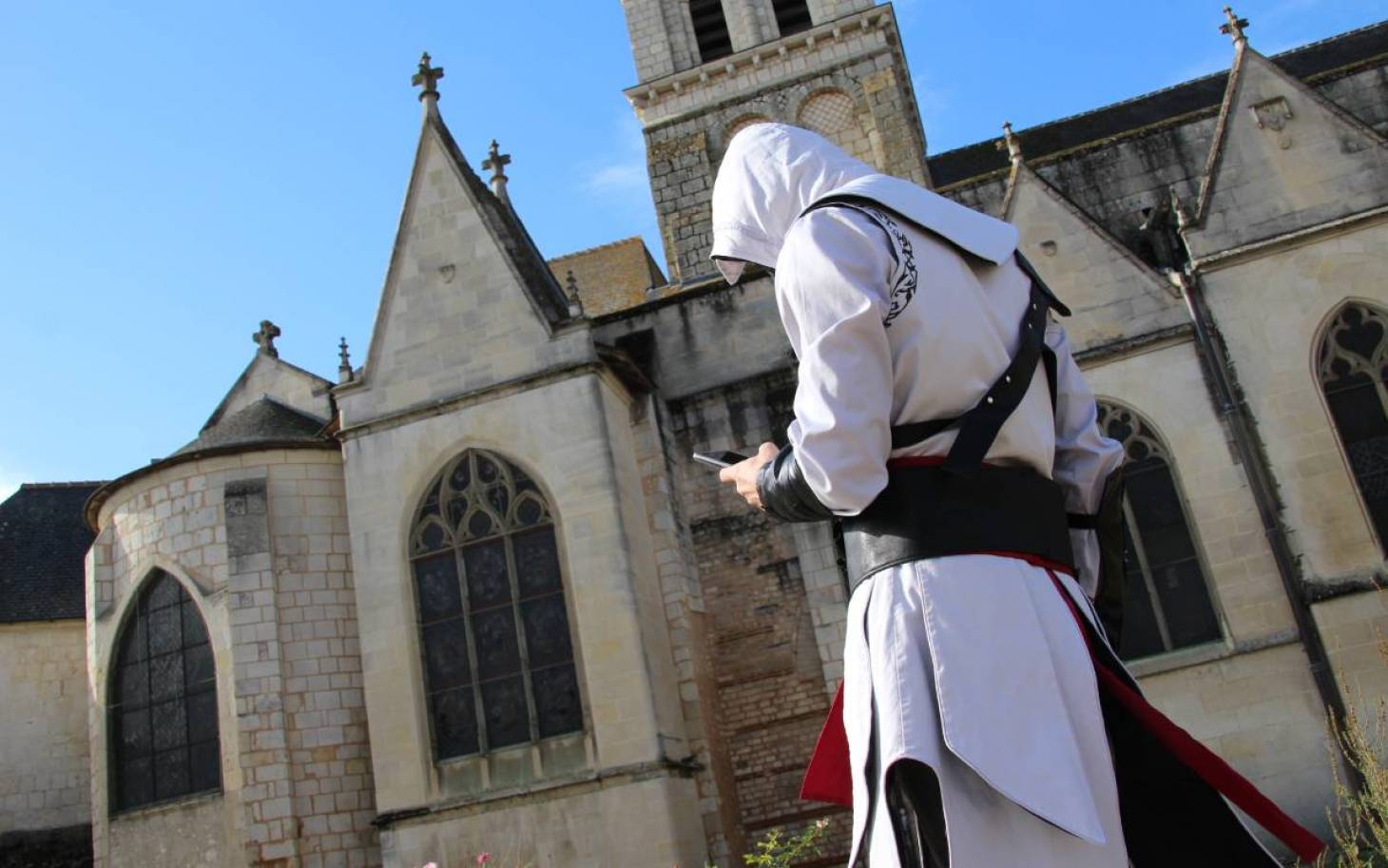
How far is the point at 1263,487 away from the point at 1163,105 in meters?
13.6

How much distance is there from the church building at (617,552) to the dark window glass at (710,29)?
13.3 meters

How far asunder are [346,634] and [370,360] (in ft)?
10.2

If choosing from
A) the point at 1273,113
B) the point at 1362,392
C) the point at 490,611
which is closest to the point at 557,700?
the point at 490,611

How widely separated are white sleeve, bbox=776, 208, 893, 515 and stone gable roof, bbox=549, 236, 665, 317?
27103 mm

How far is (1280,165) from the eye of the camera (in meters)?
14.4

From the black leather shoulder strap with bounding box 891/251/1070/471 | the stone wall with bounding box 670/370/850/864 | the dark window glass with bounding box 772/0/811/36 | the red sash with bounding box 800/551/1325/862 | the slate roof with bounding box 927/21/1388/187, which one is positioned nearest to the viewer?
the red sash with bounding box 800/551/1325/862

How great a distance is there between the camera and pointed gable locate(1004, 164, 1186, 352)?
14273 millimetres

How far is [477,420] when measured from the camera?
1401 cm

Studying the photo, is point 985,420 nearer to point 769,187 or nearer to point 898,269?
point 898,269

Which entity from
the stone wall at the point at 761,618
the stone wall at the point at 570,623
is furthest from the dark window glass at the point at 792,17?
the stone wall at the point at 570,623

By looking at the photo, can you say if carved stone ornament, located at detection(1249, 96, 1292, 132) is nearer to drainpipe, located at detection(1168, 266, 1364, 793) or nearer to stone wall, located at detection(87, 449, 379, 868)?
drainpipe, located at detection(1168, 266, 1364, 793)

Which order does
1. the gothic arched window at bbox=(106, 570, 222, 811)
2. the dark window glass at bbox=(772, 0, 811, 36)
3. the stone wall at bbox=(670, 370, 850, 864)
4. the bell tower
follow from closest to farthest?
1. the stone wall at bbox=(670, 370, 850, 864)
2. the gothic arched window at bbox=(106, 570, 222, 811)
3. the bell tower
4. the dark window glass at bbox=(772, 0, 811, 36)

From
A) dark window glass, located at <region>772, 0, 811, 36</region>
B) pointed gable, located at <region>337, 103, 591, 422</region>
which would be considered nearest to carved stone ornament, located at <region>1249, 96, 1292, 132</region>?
pointed gable, located at <region>337, 103, 591, 422</region>

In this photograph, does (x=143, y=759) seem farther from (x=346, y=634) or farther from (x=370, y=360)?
(x=370, y=360)
